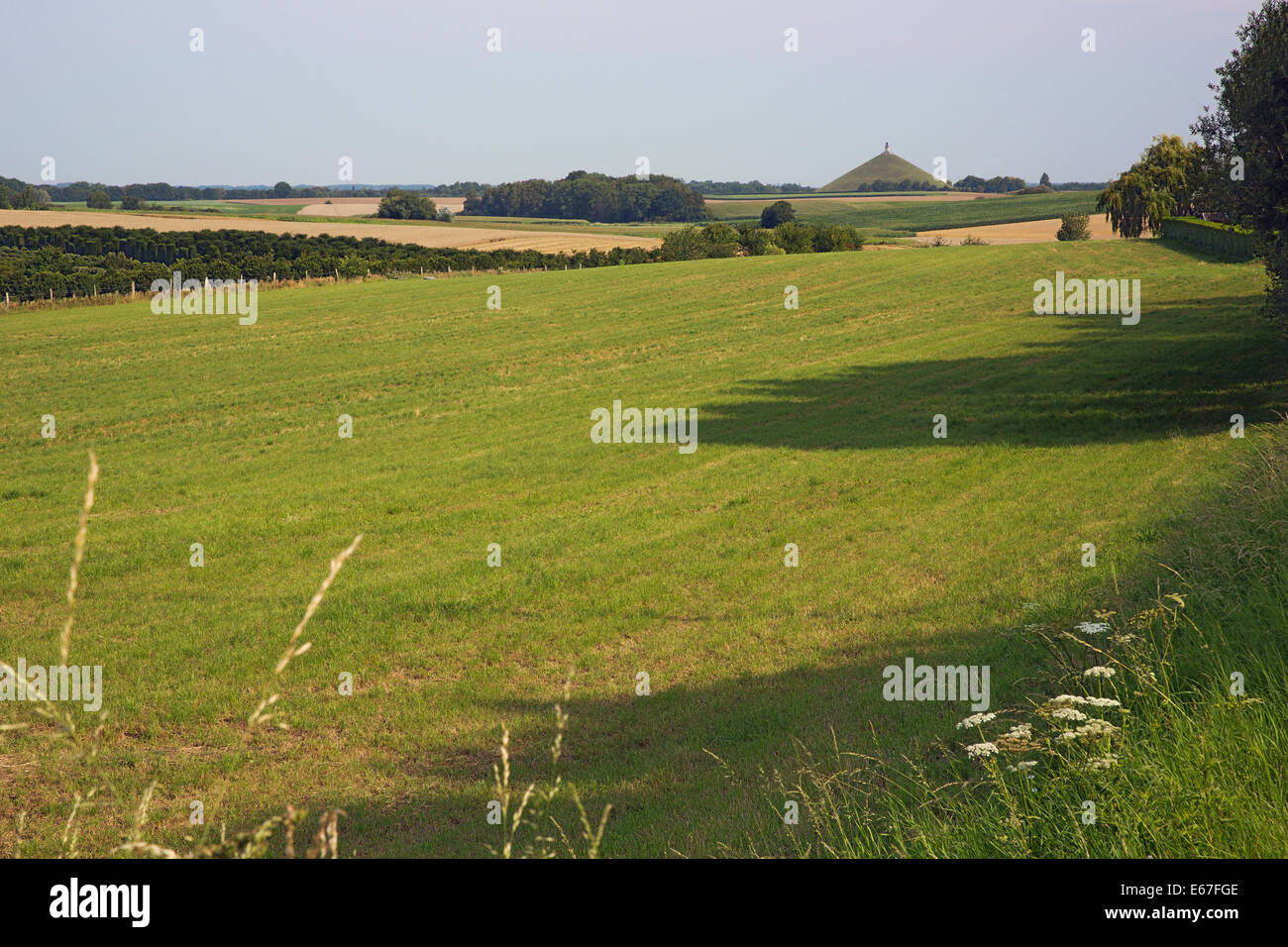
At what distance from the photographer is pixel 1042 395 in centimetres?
2534

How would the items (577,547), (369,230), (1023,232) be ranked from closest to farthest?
1. (577,547)
2. (1023,232)
3. (369,230)

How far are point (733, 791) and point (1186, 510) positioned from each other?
28.8 feet

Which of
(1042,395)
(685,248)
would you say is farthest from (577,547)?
(685,248)

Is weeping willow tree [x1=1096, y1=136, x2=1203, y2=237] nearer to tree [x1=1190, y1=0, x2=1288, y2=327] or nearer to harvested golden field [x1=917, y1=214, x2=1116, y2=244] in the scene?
harvested golden field [x1=917, y1=214, x2=1116, y2=244]

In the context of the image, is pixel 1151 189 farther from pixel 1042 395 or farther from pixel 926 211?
pixel 926 211

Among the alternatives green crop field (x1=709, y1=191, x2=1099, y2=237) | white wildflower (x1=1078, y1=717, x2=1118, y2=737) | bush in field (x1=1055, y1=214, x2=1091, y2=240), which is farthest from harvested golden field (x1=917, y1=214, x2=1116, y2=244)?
white wildflower (x1=1078, y1=717, x2=1118, y2=737)

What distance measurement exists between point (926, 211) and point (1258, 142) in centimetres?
13768

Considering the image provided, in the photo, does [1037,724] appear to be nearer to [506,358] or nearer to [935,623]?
[935,623]

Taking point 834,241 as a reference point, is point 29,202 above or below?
above

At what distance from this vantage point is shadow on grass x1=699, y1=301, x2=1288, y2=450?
22.0 metres

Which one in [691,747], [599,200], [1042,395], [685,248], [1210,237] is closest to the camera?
[691,747]
